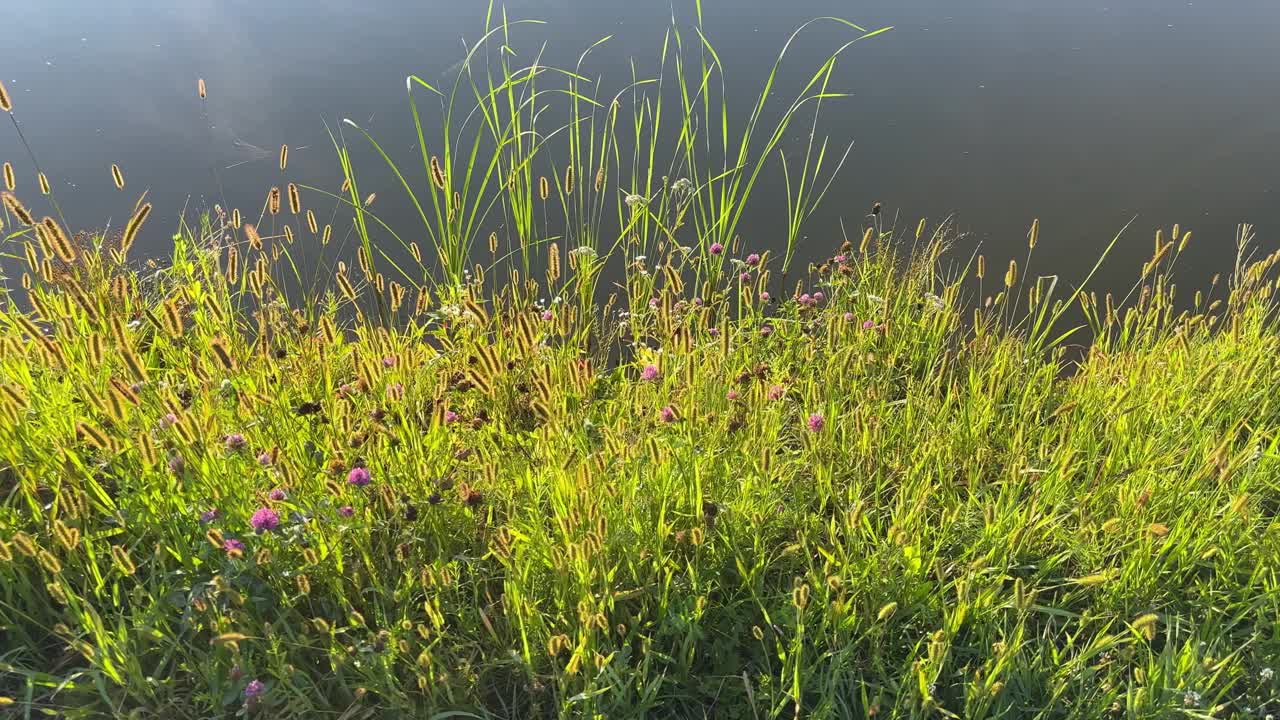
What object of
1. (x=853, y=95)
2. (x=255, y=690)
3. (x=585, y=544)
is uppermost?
(x=853, y=95)

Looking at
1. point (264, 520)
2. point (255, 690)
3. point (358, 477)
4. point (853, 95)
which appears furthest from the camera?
point (853, 95)

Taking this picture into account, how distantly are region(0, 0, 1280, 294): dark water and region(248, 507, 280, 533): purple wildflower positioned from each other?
2.37 metres

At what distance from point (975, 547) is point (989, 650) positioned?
0.20m

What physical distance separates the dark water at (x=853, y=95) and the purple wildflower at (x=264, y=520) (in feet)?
7.76

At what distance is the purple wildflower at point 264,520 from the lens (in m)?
1.41

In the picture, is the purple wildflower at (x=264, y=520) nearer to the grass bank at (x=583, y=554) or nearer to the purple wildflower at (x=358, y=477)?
the grass bank at (x=583, y=554)

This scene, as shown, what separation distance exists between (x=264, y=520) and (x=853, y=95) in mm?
4051

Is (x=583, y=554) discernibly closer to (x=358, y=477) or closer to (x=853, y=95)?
(x=358, y=477)

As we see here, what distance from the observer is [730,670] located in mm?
1565

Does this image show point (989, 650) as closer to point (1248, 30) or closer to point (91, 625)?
point (91, 625)

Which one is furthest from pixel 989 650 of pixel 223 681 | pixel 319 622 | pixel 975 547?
pixel 223 681

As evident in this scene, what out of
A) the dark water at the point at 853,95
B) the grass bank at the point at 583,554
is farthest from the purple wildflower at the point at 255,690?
the dark water at the point at 853,95

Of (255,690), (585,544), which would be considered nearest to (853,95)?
(585,544)

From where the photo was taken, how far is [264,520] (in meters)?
1.42
